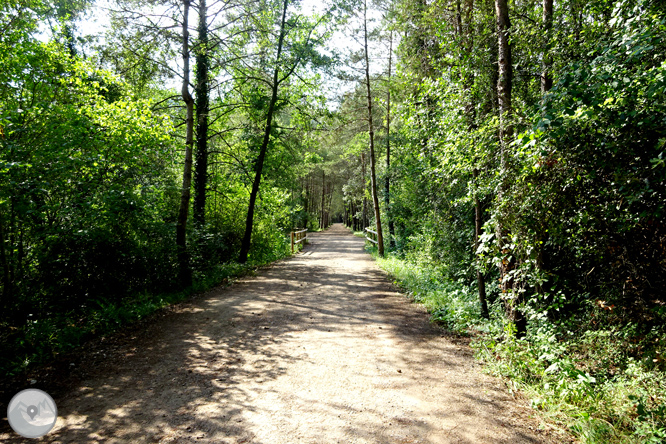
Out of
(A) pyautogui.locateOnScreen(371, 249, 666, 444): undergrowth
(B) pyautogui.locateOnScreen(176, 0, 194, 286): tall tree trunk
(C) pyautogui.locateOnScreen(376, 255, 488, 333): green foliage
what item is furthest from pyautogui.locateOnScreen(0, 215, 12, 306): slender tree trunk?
(C) pyautogui.locateOnScreen(376, 255, 488, 333): green foliage

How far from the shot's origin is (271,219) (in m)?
17.1

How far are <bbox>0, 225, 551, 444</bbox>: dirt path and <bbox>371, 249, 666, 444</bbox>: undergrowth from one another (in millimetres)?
310

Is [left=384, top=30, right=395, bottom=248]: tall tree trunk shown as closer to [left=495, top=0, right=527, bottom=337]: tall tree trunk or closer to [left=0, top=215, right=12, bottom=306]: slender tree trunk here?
[left=495, top=0, right=527, bottom=337]: tall tree trunk

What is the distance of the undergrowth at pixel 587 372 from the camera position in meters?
2.97

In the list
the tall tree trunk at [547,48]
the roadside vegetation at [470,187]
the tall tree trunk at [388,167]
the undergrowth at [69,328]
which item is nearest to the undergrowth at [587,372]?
the roadside vegetation at [470,187]

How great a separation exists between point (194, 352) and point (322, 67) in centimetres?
1089

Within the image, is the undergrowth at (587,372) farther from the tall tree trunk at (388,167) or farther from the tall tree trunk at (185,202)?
the tall tree trunk at (388,167)

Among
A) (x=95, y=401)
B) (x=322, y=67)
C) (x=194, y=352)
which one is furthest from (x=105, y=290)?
(x=322, y=67)

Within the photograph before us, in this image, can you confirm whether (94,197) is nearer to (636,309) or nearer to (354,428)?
(354,428)

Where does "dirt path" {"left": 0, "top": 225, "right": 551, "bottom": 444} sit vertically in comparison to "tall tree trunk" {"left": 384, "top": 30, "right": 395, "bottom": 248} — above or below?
below

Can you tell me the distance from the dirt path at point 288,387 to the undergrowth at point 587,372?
310 mm

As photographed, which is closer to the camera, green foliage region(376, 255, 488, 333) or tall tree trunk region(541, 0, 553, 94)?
tall tree trunk region(541, 0, 553, 94)

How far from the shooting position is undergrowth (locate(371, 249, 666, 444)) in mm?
2969

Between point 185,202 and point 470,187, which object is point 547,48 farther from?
point 185,202
